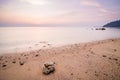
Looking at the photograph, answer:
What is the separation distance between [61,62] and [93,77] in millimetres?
2269

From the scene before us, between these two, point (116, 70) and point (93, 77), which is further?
point (116, 70)

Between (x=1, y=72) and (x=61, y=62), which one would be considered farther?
(x=61, y=62)

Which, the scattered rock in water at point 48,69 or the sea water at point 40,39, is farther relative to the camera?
the sea water at point 40,39

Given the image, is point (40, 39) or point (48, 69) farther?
point (40, 39)

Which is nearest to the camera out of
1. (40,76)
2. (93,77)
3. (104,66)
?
(93,77)

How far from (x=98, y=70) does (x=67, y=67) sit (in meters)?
1.61

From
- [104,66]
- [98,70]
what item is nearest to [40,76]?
[98,70]

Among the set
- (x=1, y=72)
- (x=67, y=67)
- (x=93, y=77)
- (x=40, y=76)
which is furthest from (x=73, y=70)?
(x=1, y=72)

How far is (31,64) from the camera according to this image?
23.0 ft

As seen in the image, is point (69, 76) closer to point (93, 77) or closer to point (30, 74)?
point (93, 77)

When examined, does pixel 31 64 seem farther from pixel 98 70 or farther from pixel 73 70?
pixel 98 70

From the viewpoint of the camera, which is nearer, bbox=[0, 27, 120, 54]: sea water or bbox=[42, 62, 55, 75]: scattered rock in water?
bbox=[42, 62, 55, 75]: scattered rock in water

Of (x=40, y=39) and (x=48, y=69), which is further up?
(x=40, y=39)

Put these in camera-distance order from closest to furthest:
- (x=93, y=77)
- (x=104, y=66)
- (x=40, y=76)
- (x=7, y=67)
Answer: (x=93, y=77) < (x=40, y=76) < (x=104, y=66) < (x=7, y=67)
